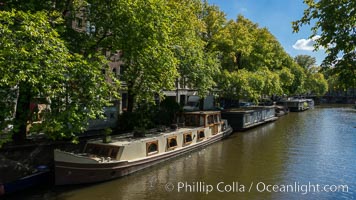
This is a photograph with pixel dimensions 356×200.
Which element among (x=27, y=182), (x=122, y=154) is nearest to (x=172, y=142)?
(x=122, y=154)

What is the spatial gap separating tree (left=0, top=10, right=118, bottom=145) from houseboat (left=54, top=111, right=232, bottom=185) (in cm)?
229

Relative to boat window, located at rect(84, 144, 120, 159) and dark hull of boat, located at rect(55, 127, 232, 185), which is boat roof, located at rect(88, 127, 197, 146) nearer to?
boat window, located at rect(84, 144, 120, 159)

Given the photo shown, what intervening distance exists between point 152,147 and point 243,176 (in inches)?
244

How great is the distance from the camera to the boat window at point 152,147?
20.3 metres

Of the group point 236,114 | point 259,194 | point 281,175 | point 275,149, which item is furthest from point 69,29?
point 236,114

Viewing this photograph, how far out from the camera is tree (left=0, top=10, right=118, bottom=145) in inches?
457

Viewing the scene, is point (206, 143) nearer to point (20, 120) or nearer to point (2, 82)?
point (20, 120)

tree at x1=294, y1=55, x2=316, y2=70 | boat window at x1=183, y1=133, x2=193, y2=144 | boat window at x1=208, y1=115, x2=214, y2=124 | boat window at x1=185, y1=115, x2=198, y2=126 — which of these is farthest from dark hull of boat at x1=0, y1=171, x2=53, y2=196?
tree at x1=294, y1=55, x2=316, y2=70

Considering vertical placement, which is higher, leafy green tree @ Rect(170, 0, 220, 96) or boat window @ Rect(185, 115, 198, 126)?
leafy green tree @ Rect(170, 0, 220, 96)

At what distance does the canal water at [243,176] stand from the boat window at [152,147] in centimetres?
104

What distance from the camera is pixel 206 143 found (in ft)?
90.8

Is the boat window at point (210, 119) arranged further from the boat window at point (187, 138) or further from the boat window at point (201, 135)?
the boat window at point (187, 138)

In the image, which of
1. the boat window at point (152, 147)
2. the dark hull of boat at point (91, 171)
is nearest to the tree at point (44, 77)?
the dark hull of boat at point (91, 171)

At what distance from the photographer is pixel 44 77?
41.3 feet
